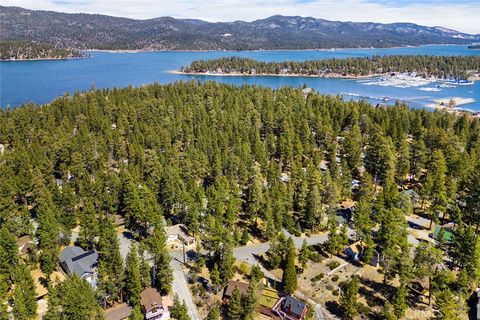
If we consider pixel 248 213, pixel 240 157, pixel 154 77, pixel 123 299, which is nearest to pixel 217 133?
pixel 240 157

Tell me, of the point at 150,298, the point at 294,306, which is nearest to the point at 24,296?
the point at 150,298

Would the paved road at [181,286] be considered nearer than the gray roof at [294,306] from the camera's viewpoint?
No

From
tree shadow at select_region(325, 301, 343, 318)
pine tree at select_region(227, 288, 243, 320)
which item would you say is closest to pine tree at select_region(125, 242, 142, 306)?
pine tree at select_region(227, 288, 243, 320)

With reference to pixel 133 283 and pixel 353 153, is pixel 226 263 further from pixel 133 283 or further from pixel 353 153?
pixel 353 153

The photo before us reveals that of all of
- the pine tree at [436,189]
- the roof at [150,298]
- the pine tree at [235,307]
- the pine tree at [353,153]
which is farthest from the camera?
the pine tree at [353,153]

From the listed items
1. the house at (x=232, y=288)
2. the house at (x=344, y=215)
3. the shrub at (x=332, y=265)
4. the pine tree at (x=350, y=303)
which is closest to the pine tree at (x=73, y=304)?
the house at (x=232, y=288)

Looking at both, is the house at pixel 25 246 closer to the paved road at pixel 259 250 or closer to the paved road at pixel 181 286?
the paved road at pixel 181 286
